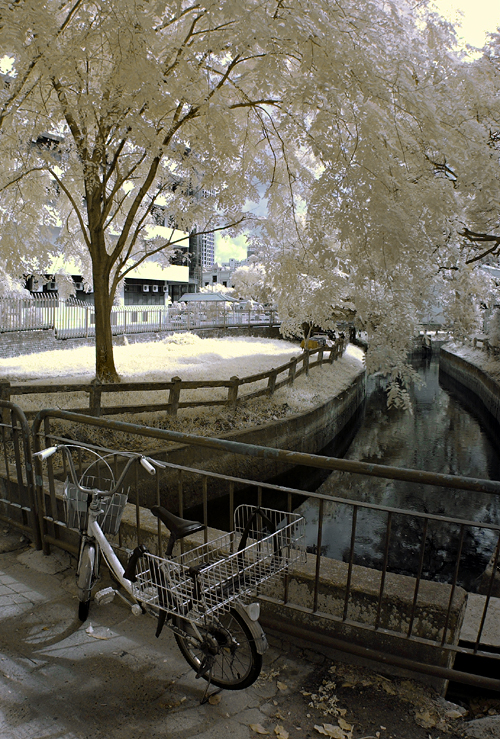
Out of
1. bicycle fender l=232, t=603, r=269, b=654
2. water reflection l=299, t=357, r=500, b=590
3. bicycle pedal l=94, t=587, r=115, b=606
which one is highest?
bicycle fender l=232, t=603, r=269, b=654

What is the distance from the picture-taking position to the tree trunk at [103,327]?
11273 mm

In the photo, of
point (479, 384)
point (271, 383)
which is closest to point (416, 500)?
point (271, 383)

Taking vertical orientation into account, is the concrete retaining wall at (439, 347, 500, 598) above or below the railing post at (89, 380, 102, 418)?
below

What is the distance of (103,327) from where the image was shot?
37.9ft

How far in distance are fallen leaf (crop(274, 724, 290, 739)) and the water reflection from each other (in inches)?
51.4

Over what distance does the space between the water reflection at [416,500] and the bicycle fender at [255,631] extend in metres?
1.15

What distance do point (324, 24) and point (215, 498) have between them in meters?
7.81

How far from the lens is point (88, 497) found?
3.25 meters

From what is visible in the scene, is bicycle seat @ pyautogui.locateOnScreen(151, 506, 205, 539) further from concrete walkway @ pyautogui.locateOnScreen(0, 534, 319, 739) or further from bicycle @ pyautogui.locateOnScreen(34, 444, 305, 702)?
concrete walkway @ pyautogui.locateOnScreen(0, 534, 319, 739)

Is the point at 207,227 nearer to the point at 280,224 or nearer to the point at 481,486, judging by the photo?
the point at 280,224

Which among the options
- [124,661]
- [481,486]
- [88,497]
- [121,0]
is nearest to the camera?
[481,486]

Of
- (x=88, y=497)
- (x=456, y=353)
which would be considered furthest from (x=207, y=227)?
(x=456, y=353)

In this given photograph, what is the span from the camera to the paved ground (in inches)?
98.5

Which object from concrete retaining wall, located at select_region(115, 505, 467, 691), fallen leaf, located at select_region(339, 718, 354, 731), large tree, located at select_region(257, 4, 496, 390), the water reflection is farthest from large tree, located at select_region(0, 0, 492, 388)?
fallen leaf, located at select_region(339, 718, 354, 731)
